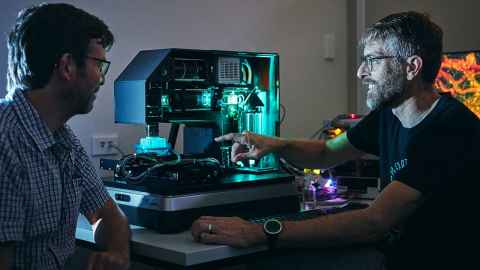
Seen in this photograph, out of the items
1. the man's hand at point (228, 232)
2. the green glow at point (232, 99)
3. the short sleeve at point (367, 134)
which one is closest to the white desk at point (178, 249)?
the man's hand at point (228, 232)

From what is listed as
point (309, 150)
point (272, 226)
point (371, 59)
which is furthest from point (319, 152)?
point (272, 226)

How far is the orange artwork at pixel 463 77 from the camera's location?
254 centimetres

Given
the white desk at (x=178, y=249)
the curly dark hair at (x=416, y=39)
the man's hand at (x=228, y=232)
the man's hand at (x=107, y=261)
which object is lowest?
the man's hand at (x=107, y=261)

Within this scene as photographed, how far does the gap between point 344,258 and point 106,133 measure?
3.44ft

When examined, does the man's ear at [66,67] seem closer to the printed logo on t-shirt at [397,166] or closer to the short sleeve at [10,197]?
the short sleeve at [10,197]

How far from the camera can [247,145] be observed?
2004 millimetres

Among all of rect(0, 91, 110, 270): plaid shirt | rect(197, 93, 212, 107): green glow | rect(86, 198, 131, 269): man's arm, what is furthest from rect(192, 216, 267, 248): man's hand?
rect(197, 93, 212, 107): green glow

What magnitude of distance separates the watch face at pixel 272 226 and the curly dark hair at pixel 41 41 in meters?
0.60

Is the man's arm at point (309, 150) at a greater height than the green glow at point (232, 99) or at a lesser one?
lesser

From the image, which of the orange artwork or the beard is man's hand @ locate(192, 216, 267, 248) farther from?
the orange artwork

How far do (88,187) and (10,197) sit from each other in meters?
0.35

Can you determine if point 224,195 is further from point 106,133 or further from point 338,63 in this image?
point 338,63

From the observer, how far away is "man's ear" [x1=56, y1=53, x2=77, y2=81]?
147 centimetres

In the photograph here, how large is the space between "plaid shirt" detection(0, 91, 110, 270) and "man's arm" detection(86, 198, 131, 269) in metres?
0.08
